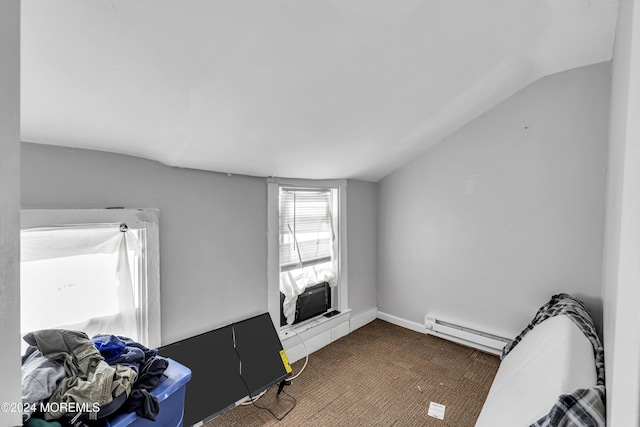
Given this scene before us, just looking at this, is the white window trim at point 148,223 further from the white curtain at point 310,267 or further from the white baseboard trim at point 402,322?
the white baseboard trim at point 402,322

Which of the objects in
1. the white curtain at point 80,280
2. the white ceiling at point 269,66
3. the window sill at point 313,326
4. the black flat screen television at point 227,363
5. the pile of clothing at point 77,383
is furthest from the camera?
the window sill at point 313,326

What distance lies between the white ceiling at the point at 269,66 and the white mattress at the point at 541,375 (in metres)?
1.64

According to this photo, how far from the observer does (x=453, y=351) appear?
8.84ft

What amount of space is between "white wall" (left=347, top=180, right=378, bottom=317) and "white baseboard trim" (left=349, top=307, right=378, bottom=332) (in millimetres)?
35

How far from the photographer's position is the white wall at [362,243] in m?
3.16

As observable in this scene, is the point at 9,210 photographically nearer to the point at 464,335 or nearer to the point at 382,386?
the point at 382,386

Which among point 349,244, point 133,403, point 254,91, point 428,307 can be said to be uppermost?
point 254,91

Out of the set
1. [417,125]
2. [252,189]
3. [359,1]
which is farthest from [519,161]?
[252,189]

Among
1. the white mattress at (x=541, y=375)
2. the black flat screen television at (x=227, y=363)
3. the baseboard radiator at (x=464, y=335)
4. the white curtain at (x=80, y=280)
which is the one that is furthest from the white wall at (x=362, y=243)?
the white curtain at (x=80, y=280)

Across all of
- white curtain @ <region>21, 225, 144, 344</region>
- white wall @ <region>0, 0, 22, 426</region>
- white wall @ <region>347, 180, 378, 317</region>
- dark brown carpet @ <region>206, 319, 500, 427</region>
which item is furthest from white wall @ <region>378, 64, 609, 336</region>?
white wall @ <region>0, 0, 22, 426</region>

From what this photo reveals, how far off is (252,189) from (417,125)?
1453mm

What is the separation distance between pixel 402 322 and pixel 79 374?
299 centimetres

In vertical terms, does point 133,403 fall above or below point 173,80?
below

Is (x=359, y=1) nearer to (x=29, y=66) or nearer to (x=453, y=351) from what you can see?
(x=29, y=66)
